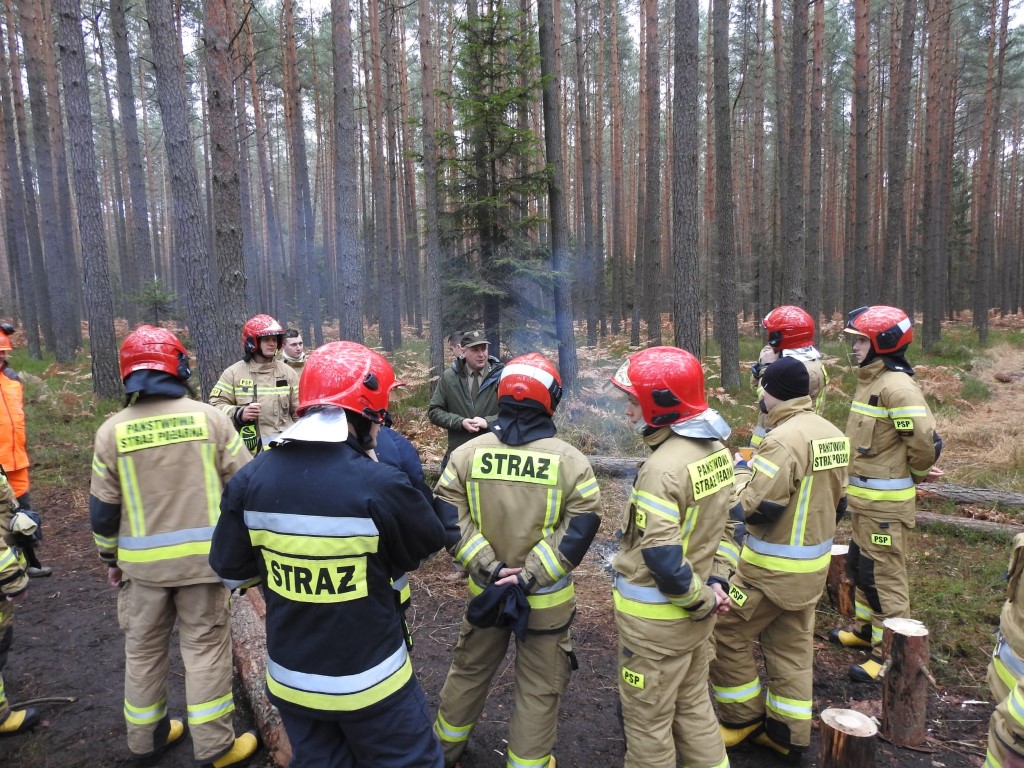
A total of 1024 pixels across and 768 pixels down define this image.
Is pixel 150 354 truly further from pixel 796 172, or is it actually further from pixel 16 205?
pixel 16 205

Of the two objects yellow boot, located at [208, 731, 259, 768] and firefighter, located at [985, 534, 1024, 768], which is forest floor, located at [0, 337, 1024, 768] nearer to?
yellow boot, located at [208, 731, 259, 768]

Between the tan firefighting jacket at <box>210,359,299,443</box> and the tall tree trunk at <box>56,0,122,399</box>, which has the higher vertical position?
the tall tree trunk at <box>56,0,122,399</box>

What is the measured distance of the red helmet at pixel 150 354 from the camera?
3.20 m

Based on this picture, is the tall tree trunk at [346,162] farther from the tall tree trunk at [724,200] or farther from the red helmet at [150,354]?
the red helmet at [150,354]

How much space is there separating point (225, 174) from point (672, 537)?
6.90 m

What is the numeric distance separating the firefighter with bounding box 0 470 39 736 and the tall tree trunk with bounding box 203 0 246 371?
4089 millimetres

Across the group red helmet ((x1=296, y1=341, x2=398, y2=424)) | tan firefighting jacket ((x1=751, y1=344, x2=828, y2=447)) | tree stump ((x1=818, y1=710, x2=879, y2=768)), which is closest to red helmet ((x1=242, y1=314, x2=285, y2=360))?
red helmet ((x1=296, y1=341, x2=398, y2=424))

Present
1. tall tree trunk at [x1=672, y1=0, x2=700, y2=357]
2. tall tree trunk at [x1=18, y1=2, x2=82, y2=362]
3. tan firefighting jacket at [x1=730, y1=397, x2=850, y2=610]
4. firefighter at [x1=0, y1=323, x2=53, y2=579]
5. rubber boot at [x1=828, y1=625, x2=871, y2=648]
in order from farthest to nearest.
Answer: tall tree trunk at [x1=18, y1=2, x2=82, y2=362] < tall tree trunk at [x1=672, y1=0, x2=700, y2=357] < rubber boot at [x1=828, y1=625, x2=871, y2=648] < firefighter at [x1=0, y1=323, x2=53, y2=579] < tan firefighting jacket at [x1=730, y1=397, x2=850, y2=610]

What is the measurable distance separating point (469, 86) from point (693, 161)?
446 cm

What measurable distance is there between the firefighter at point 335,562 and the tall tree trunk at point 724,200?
39.3ft

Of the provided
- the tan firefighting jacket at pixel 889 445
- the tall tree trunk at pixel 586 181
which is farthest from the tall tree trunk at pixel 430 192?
the tan firefighting jacket at pixel 889 445

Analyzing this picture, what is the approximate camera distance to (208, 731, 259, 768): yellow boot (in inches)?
130

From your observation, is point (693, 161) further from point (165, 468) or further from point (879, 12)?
point (879, 12)

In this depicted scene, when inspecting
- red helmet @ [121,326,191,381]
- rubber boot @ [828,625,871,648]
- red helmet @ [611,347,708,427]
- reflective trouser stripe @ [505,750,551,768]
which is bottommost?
rubber boot @ [828,625,871,648]
